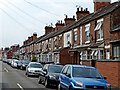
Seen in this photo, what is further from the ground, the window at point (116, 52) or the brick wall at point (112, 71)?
the window at point (116, 52)

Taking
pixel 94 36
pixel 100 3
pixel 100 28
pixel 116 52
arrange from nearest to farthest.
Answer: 1. pixel 116 52
2. pixel 100 28
3. pixel 94 36
4. pixel 100 3

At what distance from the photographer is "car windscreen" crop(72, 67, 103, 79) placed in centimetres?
1071

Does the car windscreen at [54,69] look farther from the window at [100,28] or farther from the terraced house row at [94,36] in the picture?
the window at [100,28]

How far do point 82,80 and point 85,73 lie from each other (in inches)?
46.7

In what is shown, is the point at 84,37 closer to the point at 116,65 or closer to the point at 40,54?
the point at 116,65

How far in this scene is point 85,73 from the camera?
10.9 metres

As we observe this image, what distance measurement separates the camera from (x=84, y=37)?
84.6ft

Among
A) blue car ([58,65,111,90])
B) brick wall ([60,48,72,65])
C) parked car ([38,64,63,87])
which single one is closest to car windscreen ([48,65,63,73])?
parked car ([38,64,63,87])

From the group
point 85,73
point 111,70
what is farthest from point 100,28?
point 85,73

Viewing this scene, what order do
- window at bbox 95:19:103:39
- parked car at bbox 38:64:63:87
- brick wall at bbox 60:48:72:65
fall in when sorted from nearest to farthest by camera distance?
parked car at bbox 38:64:63:87, window at bbox 95:19:103:39, brick wall at bbox 60:48:72:65

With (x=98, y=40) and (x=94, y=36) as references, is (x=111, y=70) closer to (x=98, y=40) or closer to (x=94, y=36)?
(x=98, y=40)

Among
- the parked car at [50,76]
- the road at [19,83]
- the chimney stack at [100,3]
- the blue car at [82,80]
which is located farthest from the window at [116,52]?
the chimney stack at [100,3]

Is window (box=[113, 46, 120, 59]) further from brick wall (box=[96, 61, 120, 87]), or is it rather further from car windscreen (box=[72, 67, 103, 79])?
car windscreen (box=[72, 67, 103, 79])

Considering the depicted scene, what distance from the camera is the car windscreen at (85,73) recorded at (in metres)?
10.7
